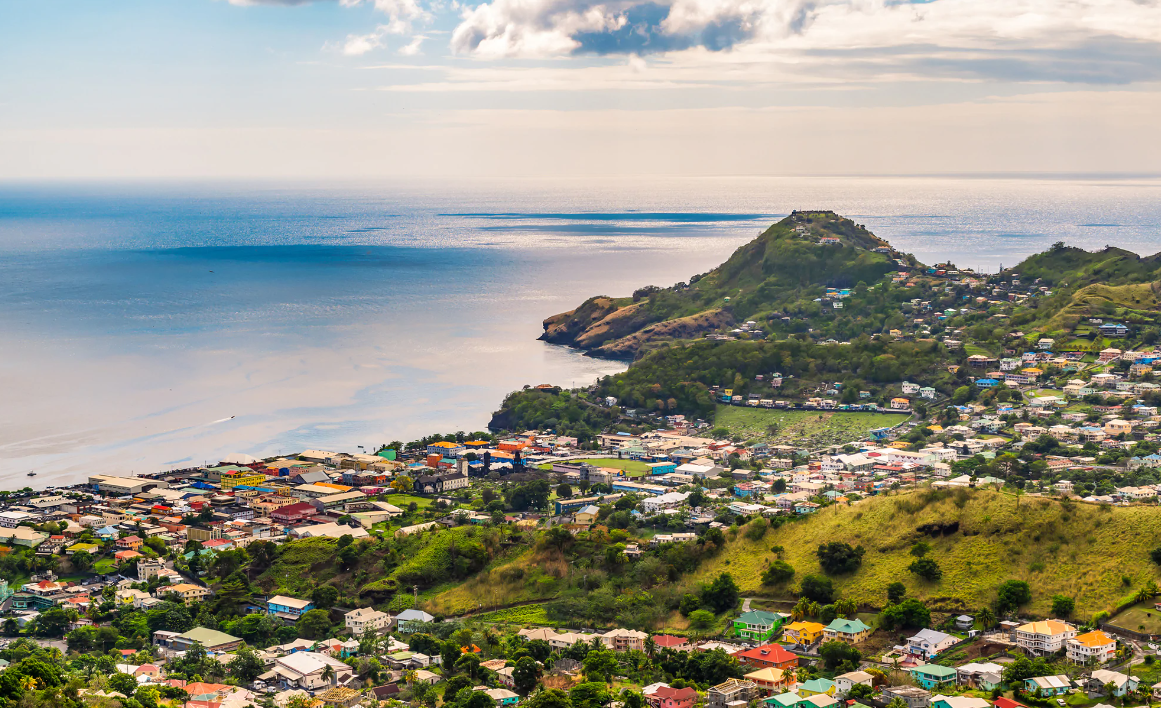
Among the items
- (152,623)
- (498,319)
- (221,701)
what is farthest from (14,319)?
(221,701)

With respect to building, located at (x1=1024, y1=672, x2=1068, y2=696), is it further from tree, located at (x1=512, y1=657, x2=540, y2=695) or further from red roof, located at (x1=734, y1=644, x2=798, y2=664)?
tree, located at (x1=512, y1=657, x2=540, y2=695)

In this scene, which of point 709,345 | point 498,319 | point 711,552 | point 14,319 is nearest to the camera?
point 711,552

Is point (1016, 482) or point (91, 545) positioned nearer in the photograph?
point (91, 545)

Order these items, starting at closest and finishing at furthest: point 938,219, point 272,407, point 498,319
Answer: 1. point 272,407
2. point 498,319
3. point 938,219

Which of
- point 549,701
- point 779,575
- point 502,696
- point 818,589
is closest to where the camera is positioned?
point 549,701

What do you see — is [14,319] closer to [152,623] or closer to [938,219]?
[152,623]

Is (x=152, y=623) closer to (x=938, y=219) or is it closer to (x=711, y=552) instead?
(x=711, y=552)

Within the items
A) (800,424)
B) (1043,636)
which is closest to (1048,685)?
(1043,636)

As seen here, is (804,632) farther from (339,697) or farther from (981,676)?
(339,697)
